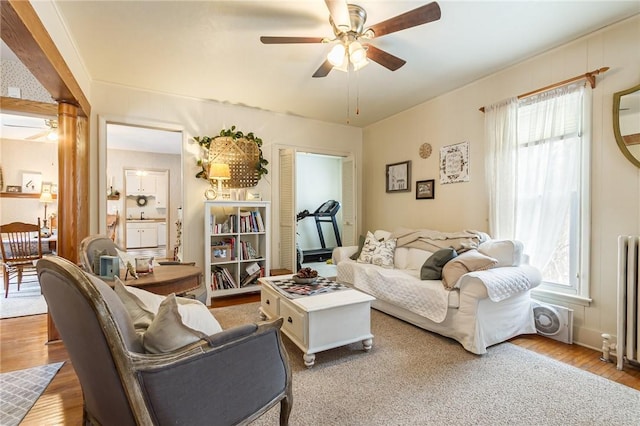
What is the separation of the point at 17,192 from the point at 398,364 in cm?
811

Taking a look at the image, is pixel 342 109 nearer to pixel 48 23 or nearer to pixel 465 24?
pixel 465 24

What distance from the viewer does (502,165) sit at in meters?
3.10

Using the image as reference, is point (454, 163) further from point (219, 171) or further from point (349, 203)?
point (219, 171)

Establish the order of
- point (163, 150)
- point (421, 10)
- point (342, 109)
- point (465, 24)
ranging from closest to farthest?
point (421, 10), point (465, 24), point (342, 109), point (163, 150)

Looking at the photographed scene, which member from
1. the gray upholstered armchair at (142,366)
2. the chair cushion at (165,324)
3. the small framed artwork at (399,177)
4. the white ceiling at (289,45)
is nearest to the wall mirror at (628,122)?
the white ceiling at (289,45)

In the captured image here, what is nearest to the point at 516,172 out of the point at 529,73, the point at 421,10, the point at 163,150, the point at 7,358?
the point at 529,73

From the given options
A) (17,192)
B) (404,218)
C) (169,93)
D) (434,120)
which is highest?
(169,93)

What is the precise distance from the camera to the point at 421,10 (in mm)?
1819

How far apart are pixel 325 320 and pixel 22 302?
3971 mm

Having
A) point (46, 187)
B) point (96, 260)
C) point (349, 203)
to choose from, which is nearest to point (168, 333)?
point (96, 260)

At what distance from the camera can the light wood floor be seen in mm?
1726

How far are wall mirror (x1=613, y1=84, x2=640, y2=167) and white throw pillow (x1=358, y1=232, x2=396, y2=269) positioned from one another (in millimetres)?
2283

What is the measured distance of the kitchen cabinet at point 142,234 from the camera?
7.62m

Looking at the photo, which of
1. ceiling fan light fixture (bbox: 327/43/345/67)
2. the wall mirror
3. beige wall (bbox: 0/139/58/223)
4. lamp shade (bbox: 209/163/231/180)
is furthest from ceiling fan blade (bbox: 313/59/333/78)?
beige wall (bbox: 0/139/58/223)
